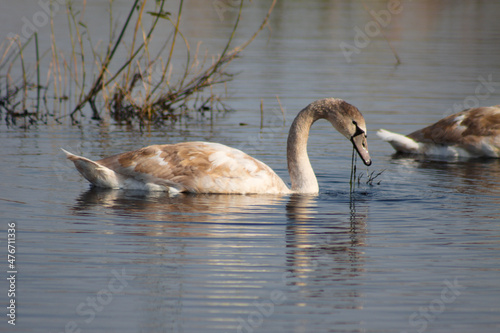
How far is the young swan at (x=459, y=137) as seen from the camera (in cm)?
1355

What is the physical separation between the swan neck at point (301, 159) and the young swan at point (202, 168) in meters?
0.01

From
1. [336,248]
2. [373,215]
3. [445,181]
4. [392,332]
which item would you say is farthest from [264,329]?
[445,181]

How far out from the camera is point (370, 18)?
33688 mm

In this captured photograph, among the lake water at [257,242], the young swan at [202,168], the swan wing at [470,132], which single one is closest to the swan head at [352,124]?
the young swan at [202,168]

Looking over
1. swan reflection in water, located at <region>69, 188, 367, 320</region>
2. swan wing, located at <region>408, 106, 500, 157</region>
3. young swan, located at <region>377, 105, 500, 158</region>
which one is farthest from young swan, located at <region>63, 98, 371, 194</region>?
swan wing, located at <region>408, 106, 500, 157</region>

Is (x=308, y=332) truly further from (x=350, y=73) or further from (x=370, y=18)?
(x=370, y=18)

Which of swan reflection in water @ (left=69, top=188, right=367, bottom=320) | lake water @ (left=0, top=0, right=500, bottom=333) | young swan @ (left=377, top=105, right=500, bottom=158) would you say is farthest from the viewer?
young swan @ (left=377, top=105, right=500, bottom=158)

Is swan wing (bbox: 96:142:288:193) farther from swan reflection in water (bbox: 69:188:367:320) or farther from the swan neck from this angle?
the swan neck

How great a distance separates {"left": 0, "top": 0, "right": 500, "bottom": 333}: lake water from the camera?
6.07m

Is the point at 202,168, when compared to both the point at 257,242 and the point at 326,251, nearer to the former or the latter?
the point at 257,242

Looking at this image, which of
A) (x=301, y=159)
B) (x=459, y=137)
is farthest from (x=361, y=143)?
(x=459, y=137)

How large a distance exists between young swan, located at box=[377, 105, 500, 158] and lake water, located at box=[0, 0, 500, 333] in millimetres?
342

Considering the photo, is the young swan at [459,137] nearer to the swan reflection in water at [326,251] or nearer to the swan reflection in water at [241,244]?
the swan reflection in water at [241,244]

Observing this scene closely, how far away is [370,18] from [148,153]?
2486 cm
